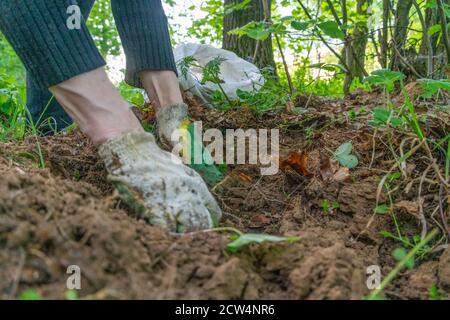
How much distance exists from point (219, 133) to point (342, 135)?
1.55 ft

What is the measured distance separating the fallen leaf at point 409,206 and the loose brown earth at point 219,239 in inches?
1.1

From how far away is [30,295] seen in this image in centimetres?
67

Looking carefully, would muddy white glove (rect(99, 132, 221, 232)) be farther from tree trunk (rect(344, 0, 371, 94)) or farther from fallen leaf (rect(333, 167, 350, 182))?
tree trunk (rect(344, 0, 371, 94))

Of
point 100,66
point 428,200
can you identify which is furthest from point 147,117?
point 428,200

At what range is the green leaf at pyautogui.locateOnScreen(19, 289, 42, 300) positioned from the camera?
26.4 inches

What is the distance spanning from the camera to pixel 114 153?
1.17 meters

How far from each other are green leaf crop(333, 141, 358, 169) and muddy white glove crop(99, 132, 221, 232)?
528 mm

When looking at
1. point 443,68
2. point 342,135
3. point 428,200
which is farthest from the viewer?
point 443,68

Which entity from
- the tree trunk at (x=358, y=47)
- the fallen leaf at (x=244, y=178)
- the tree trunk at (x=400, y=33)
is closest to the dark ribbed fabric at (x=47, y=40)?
the fallen leaf at (x=244, y=178)


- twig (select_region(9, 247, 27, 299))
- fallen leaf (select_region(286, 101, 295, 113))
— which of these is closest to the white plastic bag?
fallen leaf (select_region(286, 101, 295, 113))

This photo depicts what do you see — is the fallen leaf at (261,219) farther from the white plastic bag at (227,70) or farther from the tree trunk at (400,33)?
the tree trunk at (400,33)

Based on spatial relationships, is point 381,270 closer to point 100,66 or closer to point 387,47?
point 100,66

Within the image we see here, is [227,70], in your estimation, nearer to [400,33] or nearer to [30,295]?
[400,33]

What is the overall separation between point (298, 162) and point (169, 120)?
46 centimetres
